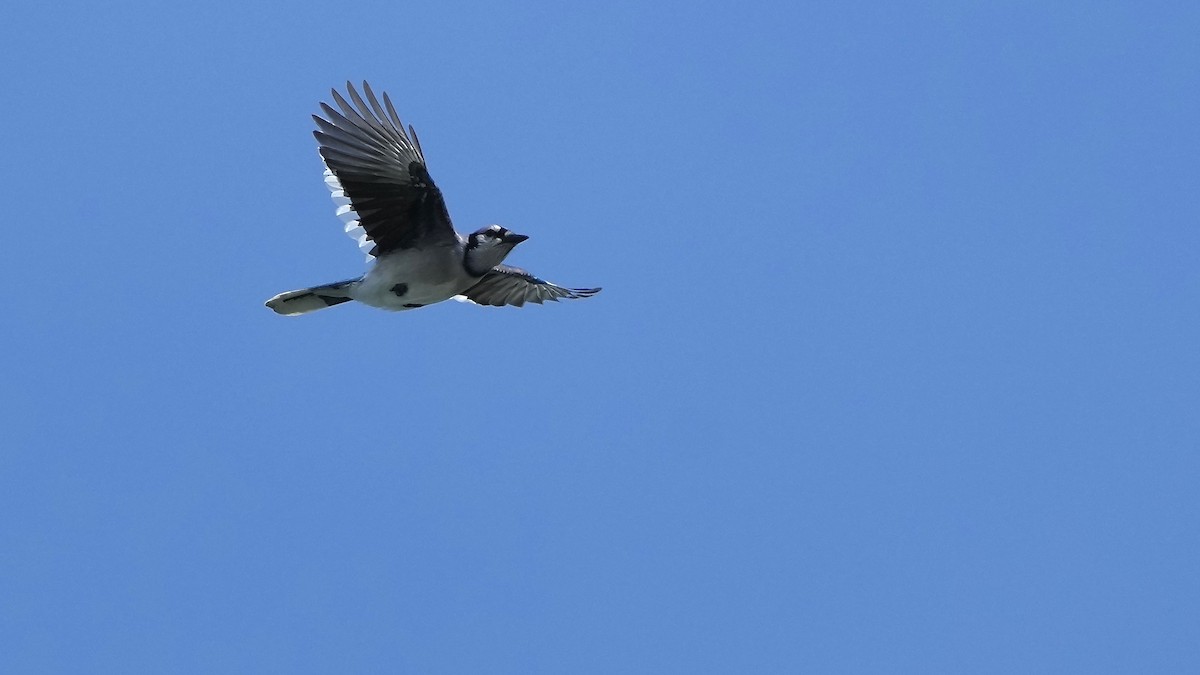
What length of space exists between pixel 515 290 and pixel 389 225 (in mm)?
2473

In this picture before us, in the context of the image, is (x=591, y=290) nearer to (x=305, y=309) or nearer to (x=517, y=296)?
(x=517, y=296)

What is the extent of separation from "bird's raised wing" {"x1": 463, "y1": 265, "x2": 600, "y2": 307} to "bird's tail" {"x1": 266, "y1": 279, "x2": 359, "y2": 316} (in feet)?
5.93

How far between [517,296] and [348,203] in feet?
9.74

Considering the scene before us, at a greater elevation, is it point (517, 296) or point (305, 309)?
point (517, 296)

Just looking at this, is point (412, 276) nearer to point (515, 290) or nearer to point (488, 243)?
point (488, 243)

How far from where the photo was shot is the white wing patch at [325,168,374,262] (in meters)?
16.6

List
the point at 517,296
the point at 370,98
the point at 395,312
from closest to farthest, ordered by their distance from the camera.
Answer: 1. the point at 370,98
2. the point at 395,312
3. the point at 517,296

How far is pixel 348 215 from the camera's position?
16891 mm

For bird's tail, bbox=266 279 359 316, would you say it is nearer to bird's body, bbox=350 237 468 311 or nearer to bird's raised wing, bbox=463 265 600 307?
bird's body, bbox=350 237 468 311

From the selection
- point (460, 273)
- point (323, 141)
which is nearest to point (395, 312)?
point (460, 273)

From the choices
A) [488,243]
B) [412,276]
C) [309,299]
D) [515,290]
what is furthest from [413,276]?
[515,290]

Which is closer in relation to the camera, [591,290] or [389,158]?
[389,158]

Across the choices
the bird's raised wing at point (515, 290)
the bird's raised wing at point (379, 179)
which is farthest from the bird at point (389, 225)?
the bird's raised wing at point (515, 290)

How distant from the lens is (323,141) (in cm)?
1636
